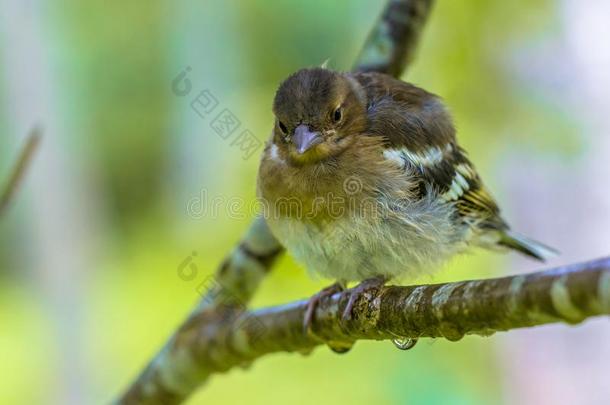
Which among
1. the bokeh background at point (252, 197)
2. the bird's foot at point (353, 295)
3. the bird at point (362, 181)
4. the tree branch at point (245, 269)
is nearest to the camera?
the bird's foot at point (353, 295)

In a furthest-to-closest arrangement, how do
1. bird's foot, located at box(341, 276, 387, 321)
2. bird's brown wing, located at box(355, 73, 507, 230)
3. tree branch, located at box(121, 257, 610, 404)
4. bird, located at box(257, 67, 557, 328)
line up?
bird's brown wing, located at box(355, 73, 507, 230), bird, located at box(257, 67, 557, 328), bird's foot, located at box(341, 276, 387, 321), tree branch, located at box(121, 257, 610, 404)

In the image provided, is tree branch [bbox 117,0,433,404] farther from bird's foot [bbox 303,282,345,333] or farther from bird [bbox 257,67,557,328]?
bird's foot [bbox 303,282,345,333]

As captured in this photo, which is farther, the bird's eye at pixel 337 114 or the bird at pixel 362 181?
the bird's eye at pixel 337 114

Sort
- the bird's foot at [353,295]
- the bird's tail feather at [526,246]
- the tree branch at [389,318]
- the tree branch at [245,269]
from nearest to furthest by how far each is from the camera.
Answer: the tree branch at [389,318]
the bird's foot at [353,295]
the tree branch at [245,269]
the bird's tail feather at [526,246]

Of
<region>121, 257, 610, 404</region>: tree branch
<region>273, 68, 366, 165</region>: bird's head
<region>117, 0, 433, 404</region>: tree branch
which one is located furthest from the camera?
<region>117, 0, 433, 404</region>: tree branch

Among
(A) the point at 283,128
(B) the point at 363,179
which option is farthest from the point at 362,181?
(A) the point at 283,128

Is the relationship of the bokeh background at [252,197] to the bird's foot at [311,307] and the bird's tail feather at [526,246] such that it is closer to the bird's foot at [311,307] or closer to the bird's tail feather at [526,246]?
the bird's tail feather at [526,246]

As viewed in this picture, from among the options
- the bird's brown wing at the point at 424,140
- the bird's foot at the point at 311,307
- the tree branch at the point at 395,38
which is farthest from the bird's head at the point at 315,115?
the bird's foot at the point at 311,307

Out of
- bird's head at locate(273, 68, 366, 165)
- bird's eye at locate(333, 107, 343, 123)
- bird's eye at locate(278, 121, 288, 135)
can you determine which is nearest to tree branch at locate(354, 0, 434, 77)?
bird's head at locate(273, 68, 366, 165)

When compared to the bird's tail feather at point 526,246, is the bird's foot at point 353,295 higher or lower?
higher
